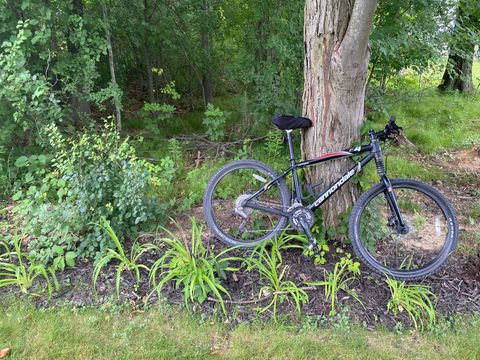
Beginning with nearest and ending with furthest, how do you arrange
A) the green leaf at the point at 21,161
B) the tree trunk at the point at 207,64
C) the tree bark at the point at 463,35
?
the green leaf at the point at 21,161 → the tree bark at the point at 463,35 → the tree trunk at the point at 207,64

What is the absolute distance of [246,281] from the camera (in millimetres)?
2895

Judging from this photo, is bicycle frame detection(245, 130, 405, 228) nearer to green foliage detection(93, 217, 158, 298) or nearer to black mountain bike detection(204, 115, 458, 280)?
black mountain bike detection(204, 115, 458, 280)

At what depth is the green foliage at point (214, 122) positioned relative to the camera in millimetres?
5031

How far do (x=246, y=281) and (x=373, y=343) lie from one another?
0.95m

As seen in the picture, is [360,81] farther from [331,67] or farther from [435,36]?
[435,36]

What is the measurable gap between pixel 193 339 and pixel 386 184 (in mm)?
1714

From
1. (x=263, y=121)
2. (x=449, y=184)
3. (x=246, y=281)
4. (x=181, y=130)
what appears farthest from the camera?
(x=181, y=130)

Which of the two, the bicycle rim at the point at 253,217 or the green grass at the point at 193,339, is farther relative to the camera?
the bicycle rim at the point at 253,217

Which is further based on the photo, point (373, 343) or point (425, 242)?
point (425, 242)

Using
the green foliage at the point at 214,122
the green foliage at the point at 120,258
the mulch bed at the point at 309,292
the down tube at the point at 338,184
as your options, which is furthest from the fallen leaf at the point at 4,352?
the green foliage at the point at 214,122

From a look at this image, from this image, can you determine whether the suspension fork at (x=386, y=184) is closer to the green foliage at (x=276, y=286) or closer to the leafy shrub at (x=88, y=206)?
the green foliage at (x=276, y=286)

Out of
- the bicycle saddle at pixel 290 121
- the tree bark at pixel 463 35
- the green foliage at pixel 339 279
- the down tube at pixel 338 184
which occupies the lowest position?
the green foliage at pixel 339 279

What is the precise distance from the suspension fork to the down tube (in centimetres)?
6

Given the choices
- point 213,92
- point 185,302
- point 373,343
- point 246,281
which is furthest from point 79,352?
point 213,92
